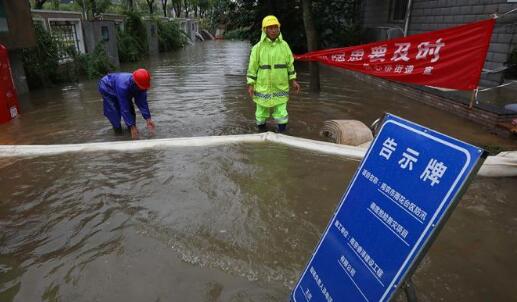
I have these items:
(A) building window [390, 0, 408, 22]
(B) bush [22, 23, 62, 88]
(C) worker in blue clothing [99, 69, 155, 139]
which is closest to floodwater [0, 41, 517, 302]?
(C) worker in blue clothing [99, 69, 155, 139]

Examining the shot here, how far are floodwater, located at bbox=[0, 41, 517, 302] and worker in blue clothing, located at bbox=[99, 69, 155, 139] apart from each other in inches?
21.7

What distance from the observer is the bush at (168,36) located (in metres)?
23.9

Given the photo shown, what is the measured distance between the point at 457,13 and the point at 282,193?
8.16 m

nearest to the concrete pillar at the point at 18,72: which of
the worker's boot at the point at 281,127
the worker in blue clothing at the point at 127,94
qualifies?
the worker in blue clothing at the point at 127,94

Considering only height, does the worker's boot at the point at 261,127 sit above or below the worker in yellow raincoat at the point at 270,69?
below

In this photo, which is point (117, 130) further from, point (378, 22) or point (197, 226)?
point (378, 22)

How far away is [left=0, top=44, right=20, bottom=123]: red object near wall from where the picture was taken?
687 cm

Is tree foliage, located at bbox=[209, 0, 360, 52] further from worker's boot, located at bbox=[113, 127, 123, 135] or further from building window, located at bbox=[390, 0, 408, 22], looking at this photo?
worker's boot, located at bbox=[113, 127, 123, 135]

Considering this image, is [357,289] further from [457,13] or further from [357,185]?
[457,13]

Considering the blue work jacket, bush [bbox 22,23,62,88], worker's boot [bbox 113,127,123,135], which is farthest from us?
bush [bbox 22,23,62,88]

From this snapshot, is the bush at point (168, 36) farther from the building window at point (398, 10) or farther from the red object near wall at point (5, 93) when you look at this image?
the red object near wall at point (5, 93)

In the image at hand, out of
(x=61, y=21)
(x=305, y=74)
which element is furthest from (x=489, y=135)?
(x=61, y=21)

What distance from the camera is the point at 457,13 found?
9.41 metres

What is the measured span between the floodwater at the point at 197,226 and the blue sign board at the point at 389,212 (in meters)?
0.83
